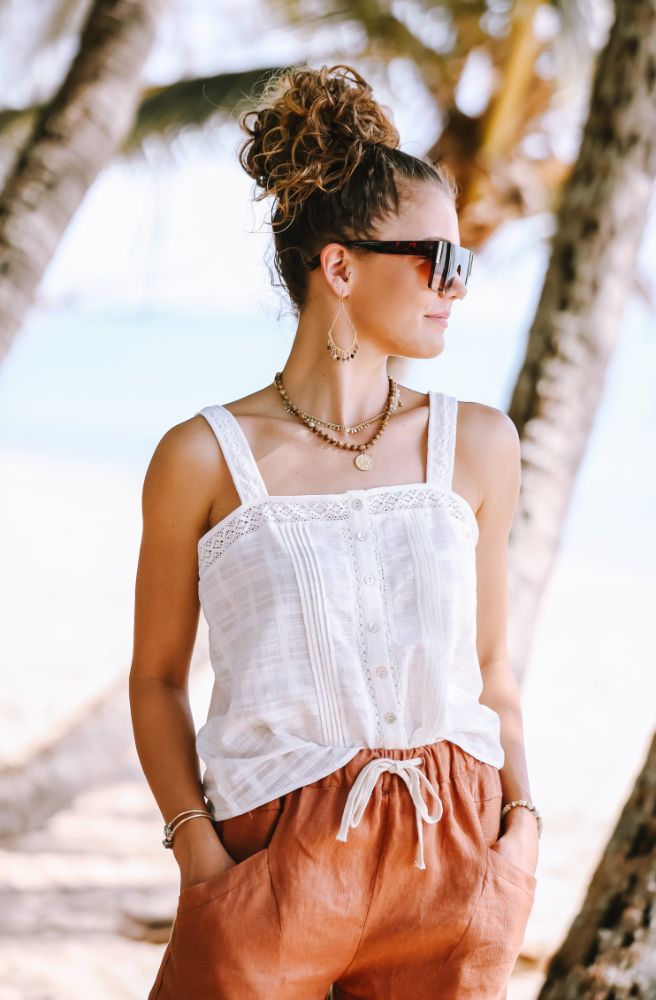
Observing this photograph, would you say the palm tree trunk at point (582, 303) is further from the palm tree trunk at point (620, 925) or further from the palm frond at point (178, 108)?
the palm frond at point (178, 108)

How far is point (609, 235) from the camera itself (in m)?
3.27

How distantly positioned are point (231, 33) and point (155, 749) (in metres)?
8.04

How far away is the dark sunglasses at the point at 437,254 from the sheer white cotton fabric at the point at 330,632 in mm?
401

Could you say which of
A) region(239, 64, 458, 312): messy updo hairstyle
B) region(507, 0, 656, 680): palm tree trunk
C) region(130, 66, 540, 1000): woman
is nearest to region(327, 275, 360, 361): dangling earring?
region(130, 66, 540, 1000): woman

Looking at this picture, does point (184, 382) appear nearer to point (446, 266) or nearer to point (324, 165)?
point (324, 165)

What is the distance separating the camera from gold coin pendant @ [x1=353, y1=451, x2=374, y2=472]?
7.05 ft

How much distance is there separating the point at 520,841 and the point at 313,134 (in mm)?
1431

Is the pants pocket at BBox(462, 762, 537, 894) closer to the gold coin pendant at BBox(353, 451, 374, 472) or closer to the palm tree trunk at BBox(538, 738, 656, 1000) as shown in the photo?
the palm tree trunk at BBox(538, 738, 656, 1000)

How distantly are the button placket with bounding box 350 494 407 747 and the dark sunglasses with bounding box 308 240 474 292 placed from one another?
1.58 ft

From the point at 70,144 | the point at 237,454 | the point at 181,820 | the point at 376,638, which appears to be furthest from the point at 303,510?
the point at 70,144

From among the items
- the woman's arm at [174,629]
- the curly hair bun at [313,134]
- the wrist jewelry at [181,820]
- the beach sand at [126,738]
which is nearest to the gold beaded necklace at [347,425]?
the woman's arm at [174,629]

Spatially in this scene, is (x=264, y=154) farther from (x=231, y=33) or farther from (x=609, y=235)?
(x=231, y=33)

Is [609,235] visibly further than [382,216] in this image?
Yes

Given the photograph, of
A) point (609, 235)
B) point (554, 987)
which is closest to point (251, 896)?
point (554, 987)
